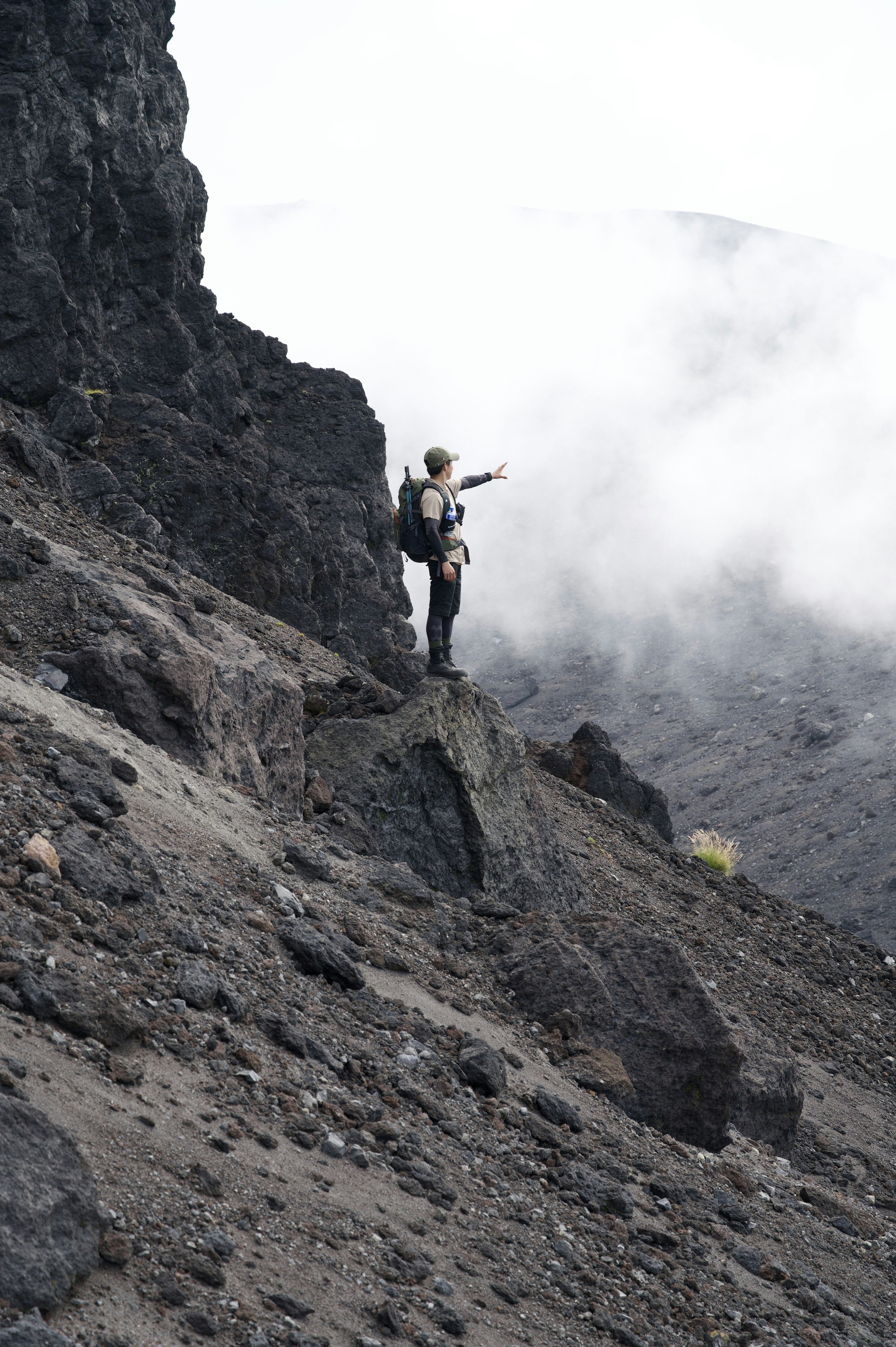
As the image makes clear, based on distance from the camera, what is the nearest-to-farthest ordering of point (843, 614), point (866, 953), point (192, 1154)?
point (192, 1154)
point (866, 953)
point (843, 614)

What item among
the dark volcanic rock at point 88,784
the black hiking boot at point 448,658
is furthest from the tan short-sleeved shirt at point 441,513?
the dark volcanic rock at point 88,784

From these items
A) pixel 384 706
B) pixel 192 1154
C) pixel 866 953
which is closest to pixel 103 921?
pixel 192 1154

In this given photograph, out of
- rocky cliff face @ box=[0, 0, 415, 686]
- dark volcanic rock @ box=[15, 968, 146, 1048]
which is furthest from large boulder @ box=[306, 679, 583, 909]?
rocky cliff face @ box=[0, 0, 415, 686]

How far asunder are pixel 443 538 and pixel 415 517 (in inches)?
11.2

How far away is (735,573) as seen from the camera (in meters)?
47.9

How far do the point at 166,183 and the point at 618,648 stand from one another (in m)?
30.2

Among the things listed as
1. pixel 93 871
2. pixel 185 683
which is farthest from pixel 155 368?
pixel 93 871

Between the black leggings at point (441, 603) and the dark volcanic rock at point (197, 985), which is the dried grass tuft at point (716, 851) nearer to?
the black leggings at point (441, 603)

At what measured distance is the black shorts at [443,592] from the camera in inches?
342

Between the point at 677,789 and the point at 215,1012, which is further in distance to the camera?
the point at 677,789

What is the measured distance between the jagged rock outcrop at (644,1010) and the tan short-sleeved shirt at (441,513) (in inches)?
120

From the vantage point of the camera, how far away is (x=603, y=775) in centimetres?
1688

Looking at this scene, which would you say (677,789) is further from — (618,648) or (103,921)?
(103,921)

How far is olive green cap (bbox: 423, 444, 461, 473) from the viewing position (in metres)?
8.48
